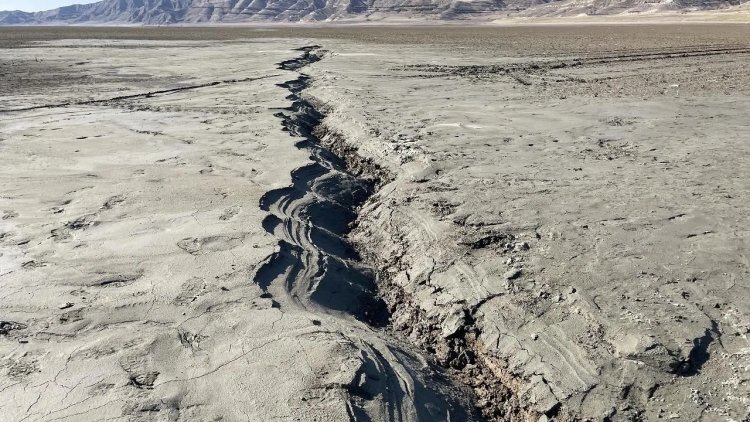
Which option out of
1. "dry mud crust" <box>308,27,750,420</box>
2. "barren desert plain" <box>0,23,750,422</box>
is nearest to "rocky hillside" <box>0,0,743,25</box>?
"dry mud crust" <box>308,27,750,420</box>

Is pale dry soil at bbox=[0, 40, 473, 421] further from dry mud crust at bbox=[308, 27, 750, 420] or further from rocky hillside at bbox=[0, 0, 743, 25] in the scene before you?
rocky hillside at bbox=[0, 0, 743, 25]

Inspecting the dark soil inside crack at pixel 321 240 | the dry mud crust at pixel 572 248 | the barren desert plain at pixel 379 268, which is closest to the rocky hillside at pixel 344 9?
the dry mud crust at pixel 572 248

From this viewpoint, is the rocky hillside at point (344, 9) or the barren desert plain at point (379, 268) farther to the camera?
the rocky hillside at point (344, 9)

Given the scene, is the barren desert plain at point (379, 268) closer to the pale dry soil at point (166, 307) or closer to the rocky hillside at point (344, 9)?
the pale dry soil at point (166, 307)

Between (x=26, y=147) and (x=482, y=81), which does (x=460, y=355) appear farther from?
(x=482, y=81)

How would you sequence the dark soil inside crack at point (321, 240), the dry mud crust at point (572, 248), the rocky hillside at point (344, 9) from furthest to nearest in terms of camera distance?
the rocky hillside at point (344, 9), the dark soil inside crack at point (321, 240), the dry mud crust at point (572, 248)

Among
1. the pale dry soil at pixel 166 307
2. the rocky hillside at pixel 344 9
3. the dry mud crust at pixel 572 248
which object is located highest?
the rocky hillside at pixel 344 9
